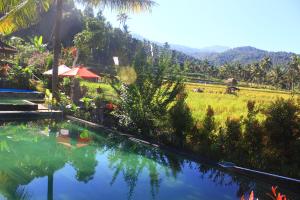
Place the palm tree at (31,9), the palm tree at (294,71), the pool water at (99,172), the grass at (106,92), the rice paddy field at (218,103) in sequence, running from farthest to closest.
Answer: the palm tree at (294,71), the grass at (106,92), the rice paddy field at (218,103), the palm tree at (31,9), the pool water at (99,172)

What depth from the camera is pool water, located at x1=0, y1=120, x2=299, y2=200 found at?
8.59 metres

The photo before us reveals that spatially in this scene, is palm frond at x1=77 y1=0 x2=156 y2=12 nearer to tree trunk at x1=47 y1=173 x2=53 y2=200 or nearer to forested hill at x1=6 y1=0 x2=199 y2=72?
tree trunk at x1=47 y1=173 x2=53 y2=200

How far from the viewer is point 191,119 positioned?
1259cm

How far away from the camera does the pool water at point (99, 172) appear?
8.59 m

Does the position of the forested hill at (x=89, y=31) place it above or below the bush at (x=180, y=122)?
above

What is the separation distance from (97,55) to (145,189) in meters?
67.4

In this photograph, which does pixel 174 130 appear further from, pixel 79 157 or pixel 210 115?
pixel 79 157

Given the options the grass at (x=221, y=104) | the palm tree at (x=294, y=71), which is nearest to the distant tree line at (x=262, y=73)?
the palm tree at (x=294, y=71)

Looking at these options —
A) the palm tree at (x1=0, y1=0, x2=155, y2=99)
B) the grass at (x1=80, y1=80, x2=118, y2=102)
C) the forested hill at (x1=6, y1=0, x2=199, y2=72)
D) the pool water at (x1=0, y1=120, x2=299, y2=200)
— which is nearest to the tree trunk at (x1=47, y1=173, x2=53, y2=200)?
the pool water at (x1=0, y1=120, x2=299, y2=200)

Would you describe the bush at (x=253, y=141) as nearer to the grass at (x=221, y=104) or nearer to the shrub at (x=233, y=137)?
the shrub at (x=233, y=137)

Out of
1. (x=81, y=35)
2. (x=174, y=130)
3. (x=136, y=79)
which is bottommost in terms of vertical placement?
(x=174, y=130)

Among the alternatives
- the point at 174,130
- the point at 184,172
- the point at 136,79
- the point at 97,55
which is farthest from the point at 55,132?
the point at 97,55

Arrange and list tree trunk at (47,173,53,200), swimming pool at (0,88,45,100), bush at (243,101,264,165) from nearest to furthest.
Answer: tree trunk at (47,173,53,200) → bush at (243,101,264,165) → swimming pool at (0,88,45,100)

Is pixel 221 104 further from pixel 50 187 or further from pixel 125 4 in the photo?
pixel 50 187
